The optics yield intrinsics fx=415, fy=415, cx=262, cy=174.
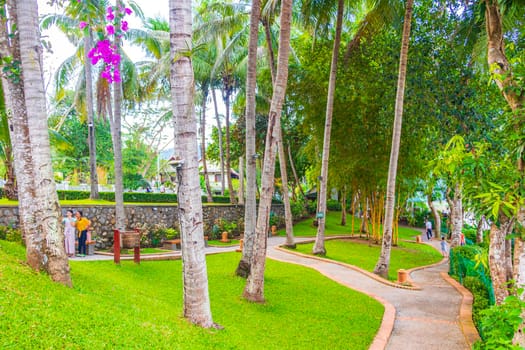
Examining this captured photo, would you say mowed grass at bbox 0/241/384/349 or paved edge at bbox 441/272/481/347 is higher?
mowed grass at bbox 0/241/384/349

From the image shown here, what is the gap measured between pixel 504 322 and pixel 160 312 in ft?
13.5

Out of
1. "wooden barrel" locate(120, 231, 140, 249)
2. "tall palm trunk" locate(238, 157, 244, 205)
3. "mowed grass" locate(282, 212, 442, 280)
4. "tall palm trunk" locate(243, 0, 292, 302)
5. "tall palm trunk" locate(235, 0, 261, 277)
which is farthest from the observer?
"tall palm trunk" locate(238, 157, 244, 205)

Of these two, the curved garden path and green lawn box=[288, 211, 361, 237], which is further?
green lawn box=[288, 211, 361, 237]

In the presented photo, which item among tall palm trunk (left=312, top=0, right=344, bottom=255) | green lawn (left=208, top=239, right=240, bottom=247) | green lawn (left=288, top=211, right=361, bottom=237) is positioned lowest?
green lawn (left=288, top=211, right=361, bottom=237)

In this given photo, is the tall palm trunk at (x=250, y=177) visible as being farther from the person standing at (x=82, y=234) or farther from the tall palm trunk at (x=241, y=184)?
the tall palm trunk at (x=241, y=184)

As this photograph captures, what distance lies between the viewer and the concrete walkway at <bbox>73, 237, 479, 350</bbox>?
657cm

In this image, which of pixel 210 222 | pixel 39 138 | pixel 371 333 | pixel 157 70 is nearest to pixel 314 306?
pixel 371 333

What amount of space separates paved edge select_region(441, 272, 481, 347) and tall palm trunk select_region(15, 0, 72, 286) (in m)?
6.18

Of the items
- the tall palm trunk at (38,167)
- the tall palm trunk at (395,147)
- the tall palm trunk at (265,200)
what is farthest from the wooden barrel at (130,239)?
the tall palm trunk at (395,147)

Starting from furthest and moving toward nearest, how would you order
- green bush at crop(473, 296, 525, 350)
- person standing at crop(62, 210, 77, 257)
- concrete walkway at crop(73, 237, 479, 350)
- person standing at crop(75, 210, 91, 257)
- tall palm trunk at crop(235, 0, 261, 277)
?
person standing at crop(75, 210, 91, 257)
person standing at crop(62, 210, 77, 257)
tall palm trunk at crop(235, 0, 261, 277)
concrete walkway at crop(73, 237, 479, 350)
green bush at crop(473, 296, 525, 350)

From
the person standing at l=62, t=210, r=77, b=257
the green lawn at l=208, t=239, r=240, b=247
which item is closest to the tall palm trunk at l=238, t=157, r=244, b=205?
the green lawn at l=208, t=239, r=240, b=247

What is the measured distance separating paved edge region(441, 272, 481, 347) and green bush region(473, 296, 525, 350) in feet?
6.23

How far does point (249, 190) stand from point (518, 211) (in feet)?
20.3

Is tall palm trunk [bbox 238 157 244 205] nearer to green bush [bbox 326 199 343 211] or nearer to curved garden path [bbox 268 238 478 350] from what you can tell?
curved garden path [bbox 268 238 478 350]
